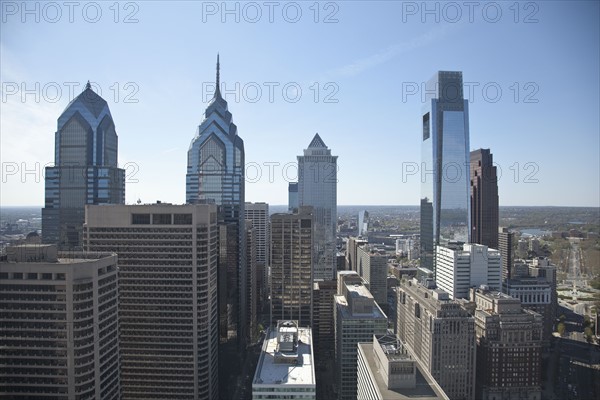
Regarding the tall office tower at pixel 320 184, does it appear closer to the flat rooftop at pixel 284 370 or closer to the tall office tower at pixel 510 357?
the tall office tower at pixel 510 357

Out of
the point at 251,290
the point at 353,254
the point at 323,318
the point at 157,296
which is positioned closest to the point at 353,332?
the point at 323,318

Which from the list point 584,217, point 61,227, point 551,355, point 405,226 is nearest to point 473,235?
point 551,355

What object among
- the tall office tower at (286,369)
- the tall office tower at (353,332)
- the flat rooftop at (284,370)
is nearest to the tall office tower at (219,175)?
the tall office tower at (353,332)

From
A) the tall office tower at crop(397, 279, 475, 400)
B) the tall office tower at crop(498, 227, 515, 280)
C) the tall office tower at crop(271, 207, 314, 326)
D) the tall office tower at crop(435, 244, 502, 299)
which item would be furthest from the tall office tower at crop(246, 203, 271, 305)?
the tall office tower at crop(397, 279, 475, 400)

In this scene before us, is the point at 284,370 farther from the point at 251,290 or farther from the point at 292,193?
the point at 292,193

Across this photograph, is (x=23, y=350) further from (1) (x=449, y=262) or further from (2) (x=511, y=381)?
(1) (x=449, y=262)

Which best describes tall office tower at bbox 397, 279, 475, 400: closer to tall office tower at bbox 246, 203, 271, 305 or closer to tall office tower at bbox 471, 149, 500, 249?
tall office tower at bbox 471, 149, 500, 249
